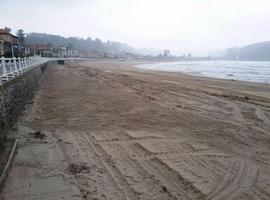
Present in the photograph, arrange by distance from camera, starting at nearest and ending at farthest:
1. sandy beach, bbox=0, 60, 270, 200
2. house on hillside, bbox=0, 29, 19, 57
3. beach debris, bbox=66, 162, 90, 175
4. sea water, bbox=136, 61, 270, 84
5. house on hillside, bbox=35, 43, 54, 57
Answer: sandy beach, bbox=0, 60, 270, 200
beach debris, bbox=66, 162, 90, 175
house on hillside, bbox=0, 29, 19, 57
sea water, bbox=136, 61, 270, 84
house on hillside, bbox=35, 43, 54, 57

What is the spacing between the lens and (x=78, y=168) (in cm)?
575

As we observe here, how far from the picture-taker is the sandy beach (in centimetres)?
493

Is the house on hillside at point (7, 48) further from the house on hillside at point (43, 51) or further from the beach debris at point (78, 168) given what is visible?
the house on hillside at point (43, 51)

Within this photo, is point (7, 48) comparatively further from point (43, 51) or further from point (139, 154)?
point (43, 51)

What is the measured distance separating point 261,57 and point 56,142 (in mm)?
205085

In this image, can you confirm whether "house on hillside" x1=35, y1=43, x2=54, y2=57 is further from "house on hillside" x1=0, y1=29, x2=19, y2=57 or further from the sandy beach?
the sandy beach

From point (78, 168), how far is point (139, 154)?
1424mm

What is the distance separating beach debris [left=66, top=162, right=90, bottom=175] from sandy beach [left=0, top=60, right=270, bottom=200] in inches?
0.7

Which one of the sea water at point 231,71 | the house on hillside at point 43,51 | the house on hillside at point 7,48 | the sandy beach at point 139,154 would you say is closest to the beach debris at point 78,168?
the sandy beach at point 139,154

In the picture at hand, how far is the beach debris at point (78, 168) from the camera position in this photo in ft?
18.2

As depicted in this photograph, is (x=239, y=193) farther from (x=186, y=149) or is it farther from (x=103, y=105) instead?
(x=103, y=105)

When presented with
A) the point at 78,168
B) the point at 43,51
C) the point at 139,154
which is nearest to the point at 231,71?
the point at 139,154

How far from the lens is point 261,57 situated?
193 m

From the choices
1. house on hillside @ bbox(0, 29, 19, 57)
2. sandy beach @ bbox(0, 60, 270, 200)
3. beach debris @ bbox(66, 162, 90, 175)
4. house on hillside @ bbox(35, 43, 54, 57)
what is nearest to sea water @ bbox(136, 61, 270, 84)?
house on hillside @ bbox(0, 29, 19, 57)
